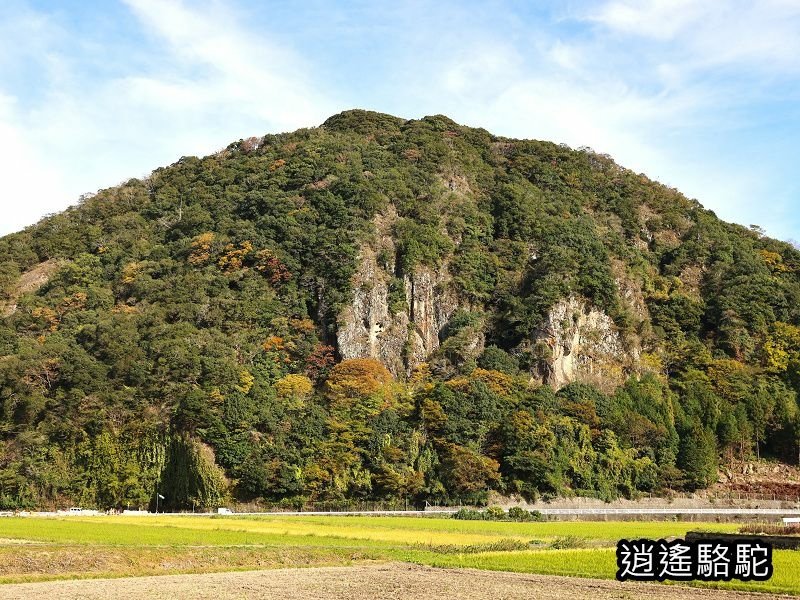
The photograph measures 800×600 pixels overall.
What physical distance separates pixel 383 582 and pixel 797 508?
51116mm

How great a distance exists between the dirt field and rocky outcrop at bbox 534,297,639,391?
183 ft

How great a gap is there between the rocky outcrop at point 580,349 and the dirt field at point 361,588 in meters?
55.7

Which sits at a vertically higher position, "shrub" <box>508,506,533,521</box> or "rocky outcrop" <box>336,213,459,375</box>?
"rocky outcrop" <box>336,213,459,375</box>

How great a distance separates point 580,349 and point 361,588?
62473 millimetres

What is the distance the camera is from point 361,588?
21.7 meters

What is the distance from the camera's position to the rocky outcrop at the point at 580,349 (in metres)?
79.5

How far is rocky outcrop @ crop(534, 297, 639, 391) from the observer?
79.5m

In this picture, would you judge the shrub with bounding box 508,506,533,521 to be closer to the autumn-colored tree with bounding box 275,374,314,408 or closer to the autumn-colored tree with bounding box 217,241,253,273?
the autumn-colored tree with bounding box 275,374,314,408

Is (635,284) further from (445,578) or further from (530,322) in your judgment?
(445,578)

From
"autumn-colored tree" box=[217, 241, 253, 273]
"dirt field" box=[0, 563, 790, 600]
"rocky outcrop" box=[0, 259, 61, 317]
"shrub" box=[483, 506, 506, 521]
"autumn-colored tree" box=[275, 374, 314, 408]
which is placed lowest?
"shrub" box=[483, 506, 506, 521]

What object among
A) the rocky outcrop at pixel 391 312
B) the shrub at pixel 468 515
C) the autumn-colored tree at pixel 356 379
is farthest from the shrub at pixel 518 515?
the rocky outcrop at pixel 391 312

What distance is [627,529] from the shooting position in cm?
4309

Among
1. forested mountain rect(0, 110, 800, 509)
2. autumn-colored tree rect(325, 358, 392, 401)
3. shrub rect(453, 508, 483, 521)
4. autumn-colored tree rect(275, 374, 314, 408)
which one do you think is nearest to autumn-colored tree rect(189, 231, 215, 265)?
forested mountain rect(0, 110, 800, 509)

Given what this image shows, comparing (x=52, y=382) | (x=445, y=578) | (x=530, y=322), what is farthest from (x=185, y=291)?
(x=445, y=578)
